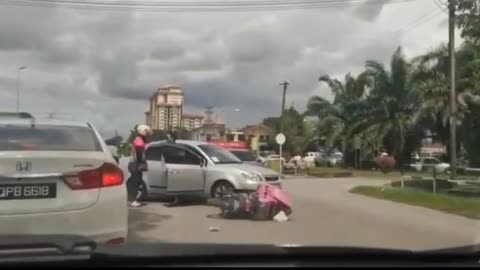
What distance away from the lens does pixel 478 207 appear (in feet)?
53.0

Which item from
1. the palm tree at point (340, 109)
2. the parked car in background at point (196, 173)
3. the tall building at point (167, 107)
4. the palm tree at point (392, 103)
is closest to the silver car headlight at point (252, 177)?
the parked car in background at point (196, 173)

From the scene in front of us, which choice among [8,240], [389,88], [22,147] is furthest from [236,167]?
[389,88]

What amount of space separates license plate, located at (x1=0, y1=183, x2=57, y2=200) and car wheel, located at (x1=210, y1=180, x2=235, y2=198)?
31.4ft

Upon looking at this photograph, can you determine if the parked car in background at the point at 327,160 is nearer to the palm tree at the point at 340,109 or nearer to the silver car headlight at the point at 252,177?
the palm tree at the point at 340,109

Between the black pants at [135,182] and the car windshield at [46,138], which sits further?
the black pants at [135,182]

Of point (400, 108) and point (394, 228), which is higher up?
point (400, 108)

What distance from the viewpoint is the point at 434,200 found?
18.4 m

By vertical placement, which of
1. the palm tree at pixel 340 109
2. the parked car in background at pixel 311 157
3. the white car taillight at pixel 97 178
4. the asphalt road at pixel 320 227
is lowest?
the asphalt road at pixel 320 227

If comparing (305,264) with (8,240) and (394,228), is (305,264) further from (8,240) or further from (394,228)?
(394,228)

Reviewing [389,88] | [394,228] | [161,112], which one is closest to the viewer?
[394,228]

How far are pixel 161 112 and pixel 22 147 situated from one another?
90.9 meters

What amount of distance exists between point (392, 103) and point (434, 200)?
2931 cm

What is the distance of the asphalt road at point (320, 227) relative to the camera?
10.3 meters

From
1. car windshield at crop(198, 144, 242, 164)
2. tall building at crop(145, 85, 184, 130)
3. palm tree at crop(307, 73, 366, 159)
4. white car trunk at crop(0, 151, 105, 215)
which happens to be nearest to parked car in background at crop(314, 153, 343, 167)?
palm tree at crop(307, 73, 366, 159)
